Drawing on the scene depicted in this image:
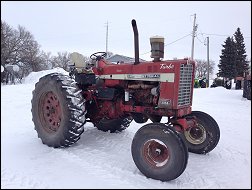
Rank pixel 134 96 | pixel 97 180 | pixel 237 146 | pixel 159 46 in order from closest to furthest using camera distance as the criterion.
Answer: pixel 97 180, pixel 159 46, pixel 134 96, pixel 237 146

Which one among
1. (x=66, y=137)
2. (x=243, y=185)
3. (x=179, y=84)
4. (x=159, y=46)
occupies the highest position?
(x=159, y=46)

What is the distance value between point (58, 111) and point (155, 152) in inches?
77.3

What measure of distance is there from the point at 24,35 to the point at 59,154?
11.6ft

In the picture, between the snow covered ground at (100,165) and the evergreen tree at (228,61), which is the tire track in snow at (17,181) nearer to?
the snow covered ground at (100,165)

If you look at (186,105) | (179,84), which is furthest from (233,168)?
(179,84)

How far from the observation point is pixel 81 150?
4.92 m

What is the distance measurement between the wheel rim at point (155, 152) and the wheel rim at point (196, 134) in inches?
51.2

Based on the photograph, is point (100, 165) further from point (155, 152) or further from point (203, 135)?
point (203, 135)

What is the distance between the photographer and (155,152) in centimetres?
400

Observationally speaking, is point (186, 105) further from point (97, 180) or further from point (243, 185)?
point (97, 180)

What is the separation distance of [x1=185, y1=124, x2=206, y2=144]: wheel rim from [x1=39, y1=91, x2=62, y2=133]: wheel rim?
229 cm

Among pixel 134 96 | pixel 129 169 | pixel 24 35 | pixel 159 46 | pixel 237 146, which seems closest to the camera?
pixel 129 169

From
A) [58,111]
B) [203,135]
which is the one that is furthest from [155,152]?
[58,111]

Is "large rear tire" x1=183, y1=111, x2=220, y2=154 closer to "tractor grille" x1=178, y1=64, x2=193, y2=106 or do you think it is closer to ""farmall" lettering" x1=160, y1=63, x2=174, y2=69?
"tractor grille" x1=178, y1=64, x2=193, y2=106
